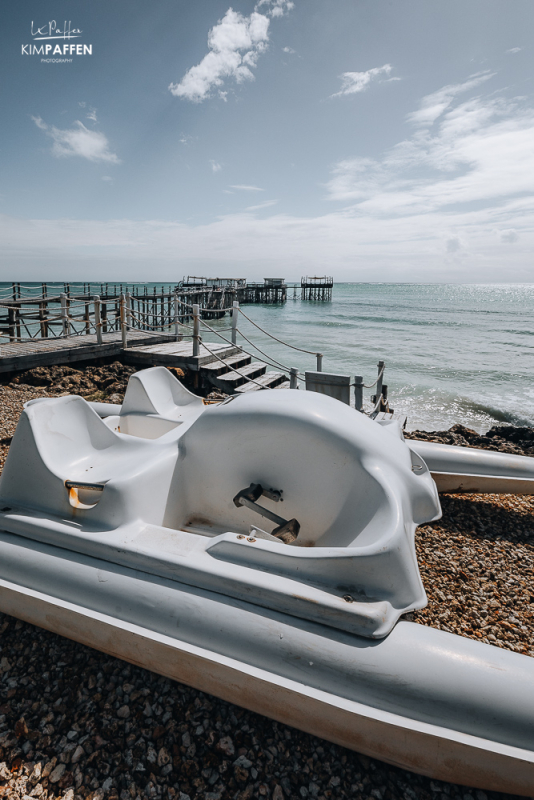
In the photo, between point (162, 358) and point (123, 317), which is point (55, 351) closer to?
point (123, 317)

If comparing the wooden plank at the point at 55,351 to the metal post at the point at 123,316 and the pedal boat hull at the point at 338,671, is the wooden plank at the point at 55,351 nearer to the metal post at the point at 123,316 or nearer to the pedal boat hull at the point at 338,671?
the metal post at the point at 123,316

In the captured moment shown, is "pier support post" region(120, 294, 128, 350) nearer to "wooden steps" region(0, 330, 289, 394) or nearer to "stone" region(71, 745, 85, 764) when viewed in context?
"wooden steps" region(0, 330, 289, 394)

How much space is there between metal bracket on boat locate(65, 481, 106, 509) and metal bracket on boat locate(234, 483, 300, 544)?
2.22 ft

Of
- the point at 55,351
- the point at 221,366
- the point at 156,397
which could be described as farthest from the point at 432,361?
the point at 156,397

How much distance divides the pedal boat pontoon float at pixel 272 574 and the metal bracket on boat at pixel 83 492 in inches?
0.4

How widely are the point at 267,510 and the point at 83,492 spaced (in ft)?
3.32

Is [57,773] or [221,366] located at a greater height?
[221,366]

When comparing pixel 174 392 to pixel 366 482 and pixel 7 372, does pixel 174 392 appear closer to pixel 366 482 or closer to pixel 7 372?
pixel 366 482

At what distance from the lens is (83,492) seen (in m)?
2.23

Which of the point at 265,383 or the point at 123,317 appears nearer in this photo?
the point at 265,383

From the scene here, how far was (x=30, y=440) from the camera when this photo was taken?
219cm

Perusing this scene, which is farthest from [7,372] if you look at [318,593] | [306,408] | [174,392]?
[318,593]

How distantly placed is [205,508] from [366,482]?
951 mm

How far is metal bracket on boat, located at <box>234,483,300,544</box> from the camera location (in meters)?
1.90
